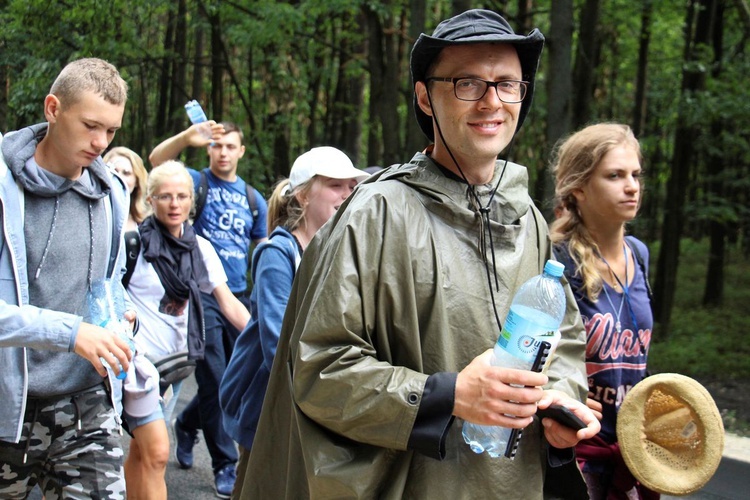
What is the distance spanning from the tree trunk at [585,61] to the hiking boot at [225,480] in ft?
24.2

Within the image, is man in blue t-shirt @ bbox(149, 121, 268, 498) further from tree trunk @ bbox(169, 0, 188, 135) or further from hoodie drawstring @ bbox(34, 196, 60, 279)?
tree trunk @ bbox(169, 0, 188, 135)

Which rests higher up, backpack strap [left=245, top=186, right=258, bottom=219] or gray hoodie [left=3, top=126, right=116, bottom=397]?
gray hoodie [left=3, top=126, right=116, bottom=397]

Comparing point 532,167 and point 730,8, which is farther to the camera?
point 730,8

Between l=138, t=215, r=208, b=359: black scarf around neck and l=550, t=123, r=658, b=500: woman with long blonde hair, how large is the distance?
239 cm

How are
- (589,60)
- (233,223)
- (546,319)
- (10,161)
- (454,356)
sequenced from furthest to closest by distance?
(589,60)
(233,223)
(10,161)
(454,356)
(546,319)

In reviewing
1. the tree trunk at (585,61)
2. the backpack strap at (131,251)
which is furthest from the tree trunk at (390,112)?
the backpack strap at (131,251)

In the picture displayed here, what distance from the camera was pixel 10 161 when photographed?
10.6 ft

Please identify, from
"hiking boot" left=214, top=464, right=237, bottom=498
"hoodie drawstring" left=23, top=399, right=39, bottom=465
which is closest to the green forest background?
"hiking boot" left=214, top=464, right=237, bottom=498

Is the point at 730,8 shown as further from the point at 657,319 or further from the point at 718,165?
the point at 657,319

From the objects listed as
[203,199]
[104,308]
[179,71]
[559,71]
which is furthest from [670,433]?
[179,71]

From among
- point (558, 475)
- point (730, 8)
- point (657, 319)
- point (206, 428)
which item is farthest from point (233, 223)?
point (730, 8)

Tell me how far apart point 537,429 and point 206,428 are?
12.5 feet

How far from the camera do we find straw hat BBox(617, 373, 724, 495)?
3.11 meters

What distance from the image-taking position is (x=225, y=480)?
5.83 meters
